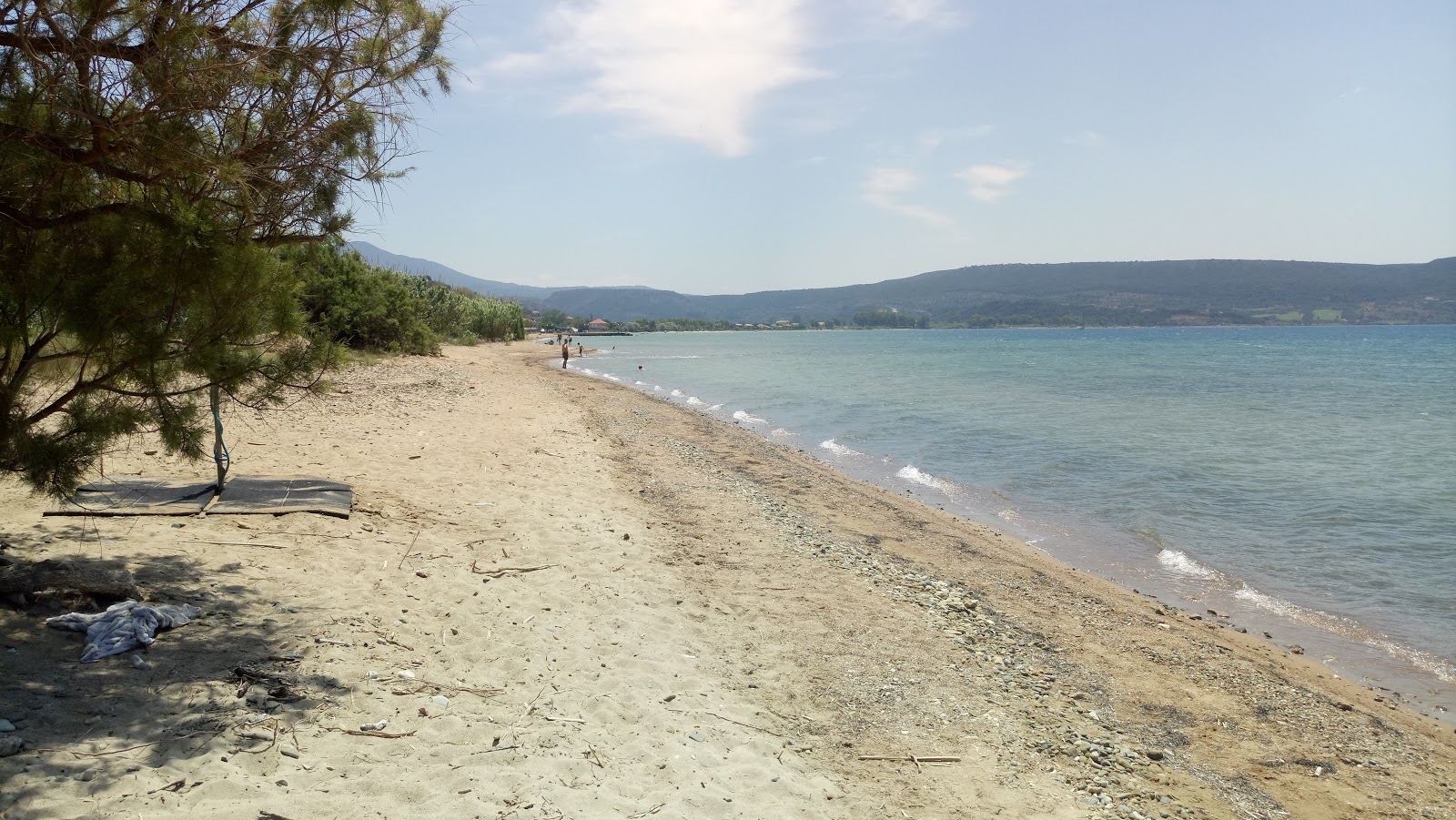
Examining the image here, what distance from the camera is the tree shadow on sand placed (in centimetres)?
296

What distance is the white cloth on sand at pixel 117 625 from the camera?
389cm

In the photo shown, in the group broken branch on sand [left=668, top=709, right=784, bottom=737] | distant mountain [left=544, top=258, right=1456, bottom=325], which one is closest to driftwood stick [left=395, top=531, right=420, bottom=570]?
broken branch on sand [left=668, top=709, right=784, bottom=737]

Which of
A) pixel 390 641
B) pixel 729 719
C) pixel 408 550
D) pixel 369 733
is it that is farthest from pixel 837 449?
pixel 369 733

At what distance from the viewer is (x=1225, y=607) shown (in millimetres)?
8031

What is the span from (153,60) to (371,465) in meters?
5.85

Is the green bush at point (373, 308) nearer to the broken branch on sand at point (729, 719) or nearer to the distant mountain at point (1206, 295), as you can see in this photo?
the broken branch on sand at point (729, 719)

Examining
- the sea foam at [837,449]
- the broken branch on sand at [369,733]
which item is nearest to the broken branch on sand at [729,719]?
the broken branch on sand at [369,733]

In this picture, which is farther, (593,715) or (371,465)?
(371,465)

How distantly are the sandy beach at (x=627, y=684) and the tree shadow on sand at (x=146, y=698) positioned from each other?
0.6 inches

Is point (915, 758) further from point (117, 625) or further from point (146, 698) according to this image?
point (117, 625)

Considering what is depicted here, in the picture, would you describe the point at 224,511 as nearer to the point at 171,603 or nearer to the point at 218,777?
the point at 171,603

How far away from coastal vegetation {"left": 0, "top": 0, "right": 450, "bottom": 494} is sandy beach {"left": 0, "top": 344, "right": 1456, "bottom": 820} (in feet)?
3.90

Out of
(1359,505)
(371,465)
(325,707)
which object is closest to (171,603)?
(325,707)

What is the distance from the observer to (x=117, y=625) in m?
4.01
